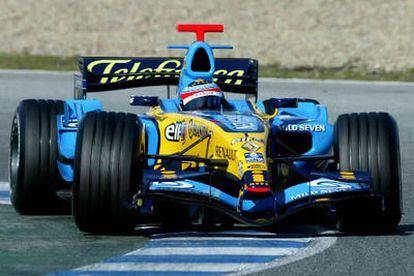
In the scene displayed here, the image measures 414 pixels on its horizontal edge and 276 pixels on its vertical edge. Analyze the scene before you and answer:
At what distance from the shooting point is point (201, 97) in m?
11.7

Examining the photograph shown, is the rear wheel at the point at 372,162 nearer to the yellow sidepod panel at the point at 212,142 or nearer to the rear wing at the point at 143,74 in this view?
the yellow sidepod panel at the point at 212,142

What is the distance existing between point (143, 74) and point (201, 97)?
180cm

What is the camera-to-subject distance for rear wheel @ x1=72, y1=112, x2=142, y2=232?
1005 cm

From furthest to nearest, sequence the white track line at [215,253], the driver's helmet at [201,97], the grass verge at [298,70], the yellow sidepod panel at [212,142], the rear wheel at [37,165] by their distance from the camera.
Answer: the grass verge at [298,70], the driver's helmet at [201,97], the rear wheel at [37,165], the yellow sidepod panel at [212,142], the white track line at [215,253]

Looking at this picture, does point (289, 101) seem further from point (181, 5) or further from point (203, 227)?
point (181, 5)

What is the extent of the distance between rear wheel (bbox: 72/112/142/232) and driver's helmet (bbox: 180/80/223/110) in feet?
4.94

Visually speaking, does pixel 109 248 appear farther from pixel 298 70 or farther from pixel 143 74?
pixel 298 70

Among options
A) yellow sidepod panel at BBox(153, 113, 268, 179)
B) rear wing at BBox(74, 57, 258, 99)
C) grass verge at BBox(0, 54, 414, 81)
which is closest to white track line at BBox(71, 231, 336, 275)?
yellow sidepod panel at BBox(153, 113, 268, 179)

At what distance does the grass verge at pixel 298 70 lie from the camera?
91.1 ft

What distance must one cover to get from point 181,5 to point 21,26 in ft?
14.1

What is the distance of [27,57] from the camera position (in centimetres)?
3055

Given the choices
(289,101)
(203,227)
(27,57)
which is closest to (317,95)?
(27,57)

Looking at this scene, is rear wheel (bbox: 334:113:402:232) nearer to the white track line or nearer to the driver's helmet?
the white track line

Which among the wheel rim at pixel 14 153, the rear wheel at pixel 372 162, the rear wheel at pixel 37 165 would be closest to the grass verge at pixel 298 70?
the wheel rim at pixel 14 153
